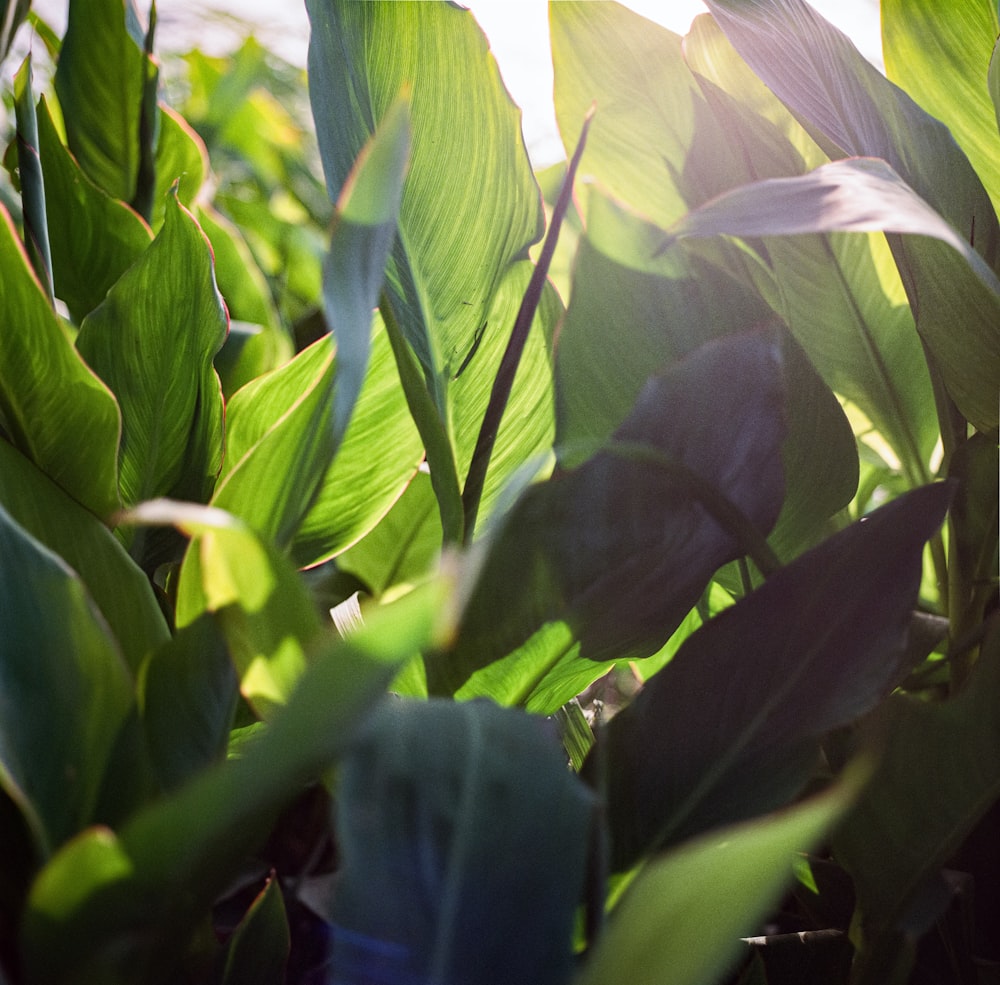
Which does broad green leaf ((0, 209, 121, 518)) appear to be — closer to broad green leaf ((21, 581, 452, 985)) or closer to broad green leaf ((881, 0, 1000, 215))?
broad green leaf ((21, 581, 452, 985))

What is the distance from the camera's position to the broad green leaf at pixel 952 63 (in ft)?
1.12

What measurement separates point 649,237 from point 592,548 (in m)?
0.11

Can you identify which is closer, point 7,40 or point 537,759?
point 537,759

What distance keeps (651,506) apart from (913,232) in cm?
9

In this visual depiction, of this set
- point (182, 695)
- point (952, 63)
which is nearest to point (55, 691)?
point (182, 695)

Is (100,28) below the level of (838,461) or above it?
above

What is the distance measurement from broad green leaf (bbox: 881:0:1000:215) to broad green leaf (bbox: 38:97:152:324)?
322mm

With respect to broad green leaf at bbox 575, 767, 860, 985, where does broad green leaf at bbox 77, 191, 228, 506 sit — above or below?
above

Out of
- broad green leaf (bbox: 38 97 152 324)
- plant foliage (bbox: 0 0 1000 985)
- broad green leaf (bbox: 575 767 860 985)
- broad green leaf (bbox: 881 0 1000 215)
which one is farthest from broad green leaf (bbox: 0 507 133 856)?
broad green leaf (bbox: 881 0 1000 215)

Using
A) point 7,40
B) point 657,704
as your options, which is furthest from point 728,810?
point 7,40

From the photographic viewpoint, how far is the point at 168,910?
0.52 ft

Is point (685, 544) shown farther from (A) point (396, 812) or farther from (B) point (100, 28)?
(B) point (100, 28)

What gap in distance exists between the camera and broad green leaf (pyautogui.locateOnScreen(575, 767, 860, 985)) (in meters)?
0.14

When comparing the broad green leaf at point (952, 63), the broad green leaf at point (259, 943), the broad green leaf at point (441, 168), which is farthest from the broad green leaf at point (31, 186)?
the broad green leaf at point (952, 63)
